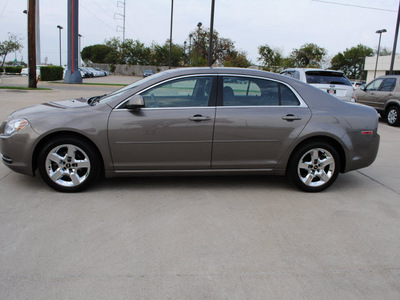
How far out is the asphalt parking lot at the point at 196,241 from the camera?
287 cm

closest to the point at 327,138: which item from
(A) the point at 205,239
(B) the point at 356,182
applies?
(B) the point at 356,182

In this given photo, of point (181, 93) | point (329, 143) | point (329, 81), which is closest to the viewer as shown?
point (181, 93)

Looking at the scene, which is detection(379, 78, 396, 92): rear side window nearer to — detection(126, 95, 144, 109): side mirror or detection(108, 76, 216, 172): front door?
detection(108, 76, 216, 172): front door

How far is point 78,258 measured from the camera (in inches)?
127

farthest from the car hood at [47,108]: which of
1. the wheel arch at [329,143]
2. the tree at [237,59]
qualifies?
the tree at [237,59]

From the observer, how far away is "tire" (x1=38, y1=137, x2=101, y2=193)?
463 centimetres

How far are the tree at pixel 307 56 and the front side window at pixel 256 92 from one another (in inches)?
2036

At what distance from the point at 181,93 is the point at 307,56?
54.3 metres

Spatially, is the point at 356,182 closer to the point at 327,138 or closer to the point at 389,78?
the point at 327,138

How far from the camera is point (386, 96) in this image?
42.6ft

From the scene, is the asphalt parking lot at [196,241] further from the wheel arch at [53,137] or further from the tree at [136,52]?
the tree at [136,52]

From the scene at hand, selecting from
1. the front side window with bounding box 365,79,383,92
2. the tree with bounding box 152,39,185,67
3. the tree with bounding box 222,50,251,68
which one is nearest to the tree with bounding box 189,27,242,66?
the tree with bounding box 222,50,251,68

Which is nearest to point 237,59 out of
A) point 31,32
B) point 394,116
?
point 31,32

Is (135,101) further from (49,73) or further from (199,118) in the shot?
(49,73)
